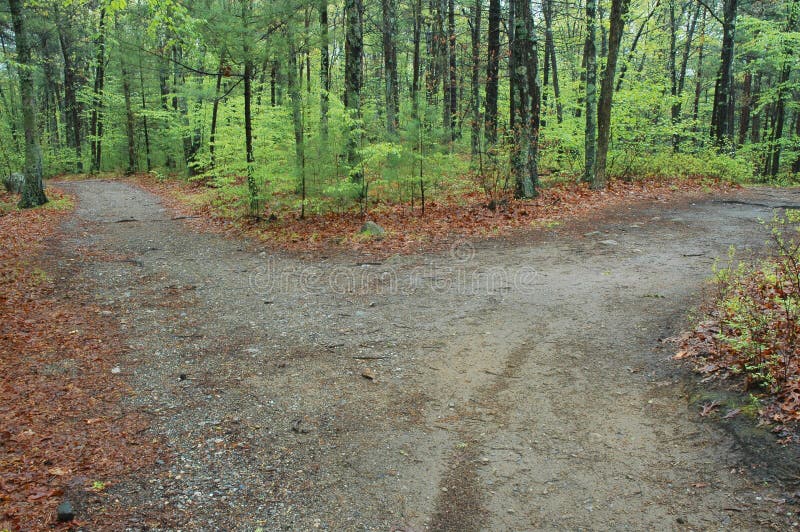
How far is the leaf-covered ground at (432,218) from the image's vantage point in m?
10.7

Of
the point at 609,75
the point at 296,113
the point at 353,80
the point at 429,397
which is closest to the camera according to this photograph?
the point at 429,397

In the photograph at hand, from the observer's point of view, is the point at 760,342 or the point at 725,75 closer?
the point at 760,342

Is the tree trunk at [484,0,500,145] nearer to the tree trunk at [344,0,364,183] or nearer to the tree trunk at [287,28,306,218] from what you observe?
the tree trunk at [344,0,364,183]

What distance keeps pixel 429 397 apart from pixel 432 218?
25.6ft

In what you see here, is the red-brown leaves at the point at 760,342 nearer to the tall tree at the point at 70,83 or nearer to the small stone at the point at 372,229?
the small stone at the point at 372,229

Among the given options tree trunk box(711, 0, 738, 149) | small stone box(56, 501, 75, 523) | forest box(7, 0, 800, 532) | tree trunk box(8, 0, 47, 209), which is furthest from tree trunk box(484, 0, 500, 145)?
tree trunk box(8, 0, 47, 209)

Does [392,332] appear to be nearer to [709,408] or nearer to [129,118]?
[709,408]

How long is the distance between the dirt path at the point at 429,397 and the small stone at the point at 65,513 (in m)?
0.28

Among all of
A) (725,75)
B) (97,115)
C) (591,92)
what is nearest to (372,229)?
(591,92)

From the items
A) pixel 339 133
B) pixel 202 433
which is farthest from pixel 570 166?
pixel 202 433

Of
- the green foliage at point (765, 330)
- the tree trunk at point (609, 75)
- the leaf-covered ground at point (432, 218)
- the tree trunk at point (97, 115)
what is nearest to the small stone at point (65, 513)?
the green foliage at point (765, 330)

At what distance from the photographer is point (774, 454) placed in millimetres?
3307

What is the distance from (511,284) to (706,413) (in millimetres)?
3966

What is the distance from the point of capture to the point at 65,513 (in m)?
3.06
